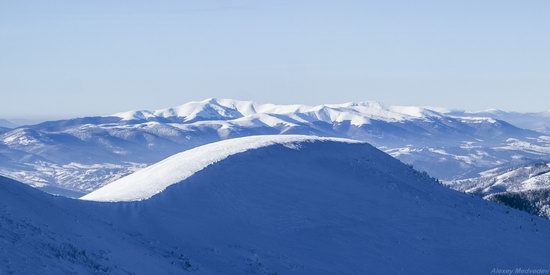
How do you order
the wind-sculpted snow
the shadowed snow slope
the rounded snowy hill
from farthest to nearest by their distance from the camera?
1. the wind-sculpted snow
2. the rounded snowy hill
3. the shadowed snow slope

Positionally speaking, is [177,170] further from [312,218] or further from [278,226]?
[278,226]

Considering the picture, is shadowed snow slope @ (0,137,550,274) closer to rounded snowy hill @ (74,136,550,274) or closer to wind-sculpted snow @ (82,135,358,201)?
rounded snowy hill @ (74,136,550,274)

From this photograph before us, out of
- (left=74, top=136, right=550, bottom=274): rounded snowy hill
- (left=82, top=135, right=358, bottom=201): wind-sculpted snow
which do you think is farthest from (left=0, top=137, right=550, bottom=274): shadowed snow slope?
(left=82, top=135, right=358, bottom=201): wind-sculpted snow

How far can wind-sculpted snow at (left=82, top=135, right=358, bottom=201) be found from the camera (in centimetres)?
4534

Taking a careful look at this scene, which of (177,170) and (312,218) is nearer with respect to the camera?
(312,218)

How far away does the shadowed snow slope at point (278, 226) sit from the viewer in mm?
30781

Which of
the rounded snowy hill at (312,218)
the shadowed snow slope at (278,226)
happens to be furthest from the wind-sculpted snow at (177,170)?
the shadowed snow slope at (278,226)

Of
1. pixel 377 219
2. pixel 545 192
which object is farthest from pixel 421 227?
pixel 545 192

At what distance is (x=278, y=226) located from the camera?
4147 centimetres

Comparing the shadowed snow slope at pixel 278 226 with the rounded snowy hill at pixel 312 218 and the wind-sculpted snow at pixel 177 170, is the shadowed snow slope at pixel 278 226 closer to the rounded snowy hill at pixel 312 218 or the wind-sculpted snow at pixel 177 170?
the rounded snowy hill at pixel 312 218

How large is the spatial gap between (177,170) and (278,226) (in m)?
12.5

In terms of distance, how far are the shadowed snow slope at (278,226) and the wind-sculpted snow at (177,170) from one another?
22.4 inches

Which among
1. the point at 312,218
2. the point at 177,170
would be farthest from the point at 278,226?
the point at 177,170

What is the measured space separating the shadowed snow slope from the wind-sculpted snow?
1.87 ft
